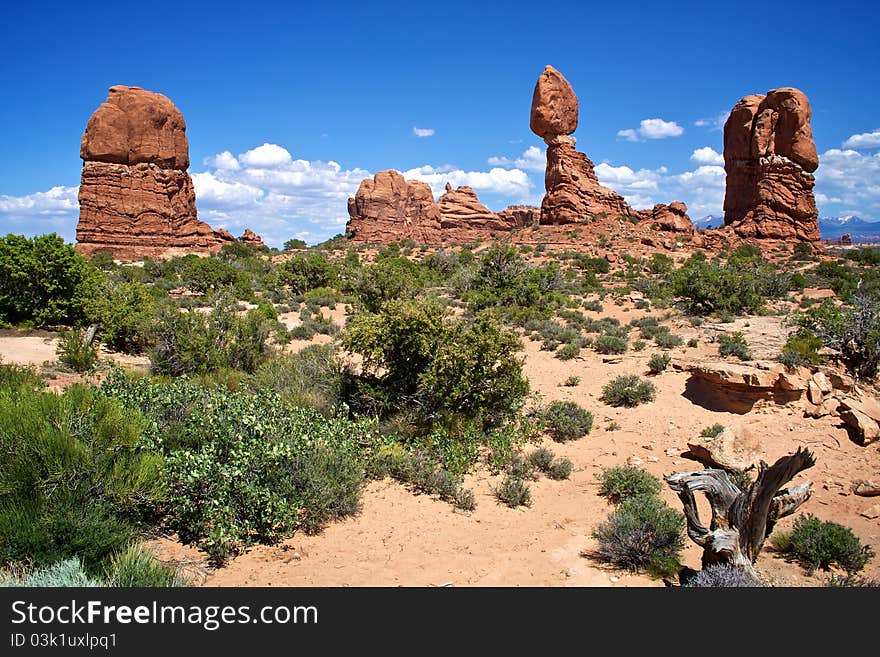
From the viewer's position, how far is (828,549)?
5.24 meters

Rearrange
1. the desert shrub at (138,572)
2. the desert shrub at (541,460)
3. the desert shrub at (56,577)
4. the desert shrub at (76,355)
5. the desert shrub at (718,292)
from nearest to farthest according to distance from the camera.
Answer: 1. the desert shrub at (56,577)
2. the desert shrub at (138,572)
3. the desert shrub at (541,460)
4. the desert shrub at (76,355)
5. the desert shrub at (718,292)

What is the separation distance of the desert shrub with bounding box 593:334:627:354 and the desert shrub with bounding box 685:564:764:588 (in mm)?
8874

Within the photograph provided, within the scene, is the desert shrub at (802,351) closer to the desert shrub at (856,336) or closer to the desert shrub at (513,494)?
the desert shrub at (856,336)

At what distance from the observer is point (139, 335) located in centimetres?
1291

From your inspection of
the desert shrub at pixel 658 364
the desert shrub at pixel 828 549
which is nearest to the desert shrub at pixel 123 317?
the desert shrub at pixel 658 364

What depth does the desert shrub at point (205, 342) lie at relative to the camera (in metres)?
10.8

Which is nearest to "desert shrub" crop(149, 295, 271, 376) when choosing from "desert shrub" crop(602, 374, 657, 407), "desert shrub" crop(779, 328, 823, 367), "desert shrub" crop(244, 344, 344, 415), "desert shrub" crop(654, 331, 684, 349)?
"desert shrub" crop(244, 344, 344, 415)

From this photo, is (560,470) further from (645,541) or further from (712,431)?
(712,431)

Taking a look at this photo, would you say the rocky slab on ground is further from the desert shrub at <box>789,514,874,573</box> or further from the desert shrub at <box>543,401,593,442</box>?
the desert shrub at <box>789,514,874,573</box>

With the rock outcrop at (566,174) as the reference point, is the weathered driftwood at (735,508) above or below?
below

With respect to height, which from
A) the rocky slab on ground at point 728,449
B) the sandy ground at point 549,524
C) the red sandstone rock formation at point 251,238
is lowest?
the sandy ground at point 549,524

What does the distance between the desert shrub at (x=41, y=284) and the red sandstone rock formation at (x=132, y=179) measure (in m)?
25.1

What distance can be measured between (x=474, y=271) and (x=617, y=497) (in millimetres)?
16691
